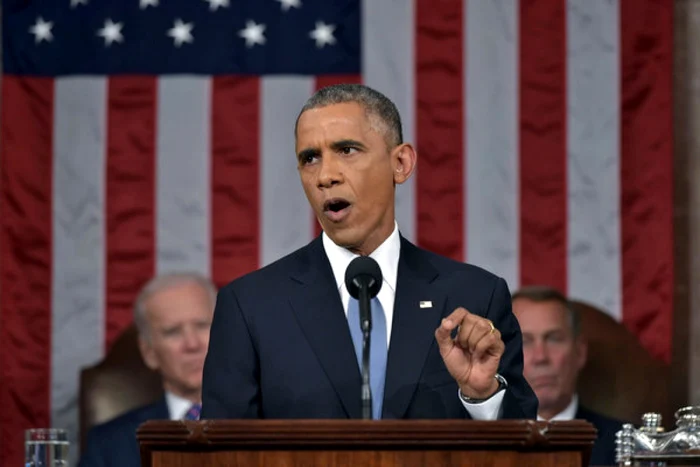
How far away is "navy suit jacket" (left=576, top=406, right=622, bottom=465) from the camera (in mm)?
5516

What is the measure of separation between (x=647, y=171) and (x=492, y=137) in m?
0.70

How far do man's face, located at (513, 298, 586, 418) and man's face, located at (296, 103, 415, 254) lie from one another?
2.83m

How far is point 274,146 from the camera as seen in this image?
241 inches

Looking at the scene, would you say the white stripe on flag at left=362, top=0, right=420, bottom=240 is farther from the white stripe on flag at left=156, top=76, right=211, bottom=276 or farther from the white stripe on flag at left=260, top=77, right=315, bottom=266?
the white stripe on flag at left=156, top=76, right=211, bottom=276

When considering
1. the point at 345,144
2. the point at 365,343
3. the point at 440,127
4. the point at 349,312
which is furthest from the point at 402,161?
the point at 440,127

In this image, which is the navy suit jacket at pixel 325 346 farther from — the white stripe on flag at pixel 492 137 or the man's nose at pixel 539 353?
the white stripe on flag at pixel 492 137

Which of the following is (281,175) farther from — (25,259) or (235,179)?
(25,259)

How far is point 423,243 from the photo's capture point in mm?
5992

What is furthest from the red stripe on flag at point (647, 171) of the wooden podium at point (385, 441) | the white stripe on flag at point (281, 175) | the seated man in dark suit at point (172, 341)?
the wooden podium at point (385, 441)

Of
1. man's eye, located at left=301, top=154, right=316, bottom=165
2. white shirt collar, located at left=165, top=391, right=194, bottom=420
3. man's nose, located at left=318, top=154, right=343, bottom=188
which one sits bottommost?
white shirt collar, located at left=165, top=391, right=194, bottom=420

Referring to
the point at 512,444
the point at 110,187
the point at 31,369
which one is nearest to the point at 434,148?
the point at 110,187

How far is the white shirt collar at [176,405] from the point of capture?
5801mm

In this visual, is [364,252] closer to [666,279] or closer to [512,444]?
[512,444]

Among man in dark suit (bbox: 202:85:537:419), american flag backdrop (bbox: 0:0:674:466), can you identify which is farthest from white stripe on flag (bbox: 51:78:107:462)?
man in dark suit (bbox: 202:85:537:419)
